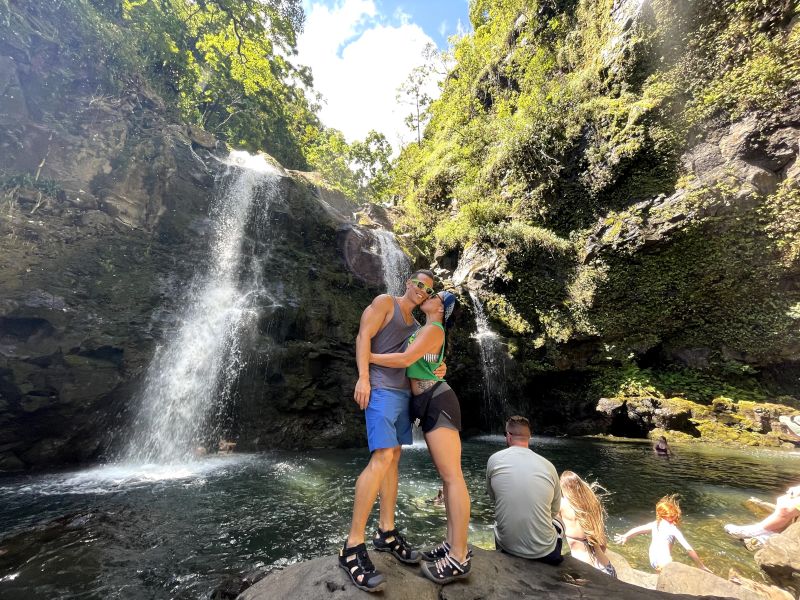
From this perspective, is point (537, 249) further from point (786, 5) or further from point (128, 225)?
point (128, 225)

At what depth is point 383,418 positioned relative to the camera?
283 centimetres

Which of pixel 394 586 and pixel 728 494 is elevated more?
pixel 394 586

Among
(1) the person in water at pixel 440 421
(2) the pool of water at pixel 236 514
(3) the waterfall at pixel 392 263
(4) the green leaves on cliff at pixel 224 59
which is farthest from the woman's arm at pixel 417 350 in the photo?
(4) the green leaves on cliff at pixel 224 59

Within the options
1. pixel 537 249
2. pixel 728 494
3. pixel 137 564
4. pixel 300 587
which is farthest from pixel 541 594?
pixel 537 249

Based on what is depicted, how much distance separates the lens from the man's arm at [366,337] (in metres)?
2.85

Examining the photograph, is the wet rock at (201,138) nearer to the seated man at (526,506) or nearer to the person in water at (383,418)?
the person in water at (383,418)

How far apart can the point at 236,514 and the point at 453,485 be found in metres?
5.29

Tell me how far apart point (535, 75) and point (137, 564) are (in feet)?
85.6

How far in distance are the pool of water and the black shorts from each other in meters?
3.26

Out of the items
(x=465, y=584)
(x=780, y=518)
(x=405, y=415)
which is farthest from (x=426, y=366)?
(x=780, y=518)

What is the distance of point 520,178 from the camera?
19.5 m

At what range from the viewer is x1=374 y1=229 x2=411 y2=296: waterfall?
17125 mm

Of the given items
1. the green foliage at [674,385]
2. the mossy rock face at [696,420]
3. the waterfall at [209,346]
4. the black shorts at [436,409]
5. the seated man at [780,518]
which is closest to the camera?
the black shorts at [436,409]

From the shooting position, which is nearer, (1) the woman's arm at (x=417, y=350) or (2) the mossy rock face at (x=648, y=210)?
(1) the woman's arm at (x=417, y=350)
